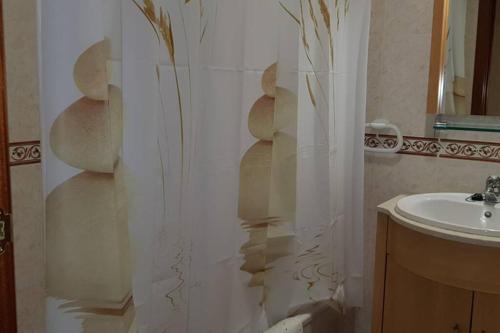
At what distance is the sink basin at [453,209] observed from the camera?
5.08 feet

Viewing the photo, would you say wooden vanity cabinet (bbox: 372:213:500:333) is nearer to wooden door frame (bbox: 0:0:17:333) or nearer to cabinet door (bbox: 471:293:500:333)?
cabinet door (bbox: 471:293:500:333)

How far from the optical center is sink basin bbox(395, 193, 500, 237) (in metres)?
1.55

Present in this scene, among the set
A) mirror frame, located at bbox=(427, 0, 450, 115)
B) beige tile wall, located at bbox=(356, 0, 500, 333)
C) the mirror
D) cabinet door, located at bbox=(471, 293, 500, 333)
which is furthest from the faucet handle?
cabinet door, located at bbox=(471, 293, 500, 333)

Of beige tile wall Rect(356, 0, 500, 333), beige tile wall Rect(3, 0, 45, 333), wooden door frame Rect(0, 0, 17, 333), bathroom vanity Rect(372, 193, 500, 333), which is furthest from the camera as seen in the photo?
beige tile wall Rect(356, 0, 500, 333)

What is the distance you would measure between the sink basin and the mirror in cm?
34

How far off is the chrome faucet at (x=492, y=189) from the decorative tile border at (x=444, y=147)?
0.14 m

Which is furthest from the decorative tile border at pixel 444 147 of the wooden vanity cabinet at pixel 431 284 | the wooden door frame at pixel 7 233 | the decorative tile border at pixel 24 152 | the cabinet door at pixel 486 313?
the wooden door frame at pixel 7 233

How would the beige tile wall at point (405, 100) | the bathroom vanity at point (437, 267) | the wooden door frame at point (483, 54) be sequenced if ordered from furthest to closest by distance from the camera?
the beige tile wall at point (405, 100) < the wooden door frame at point (483, 54) < the bathroom vanity at point (437, 267)

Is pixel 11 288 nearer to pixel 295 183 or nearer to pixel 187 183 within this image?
pixel 187 183

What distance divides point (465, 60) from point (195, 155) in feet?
3.95

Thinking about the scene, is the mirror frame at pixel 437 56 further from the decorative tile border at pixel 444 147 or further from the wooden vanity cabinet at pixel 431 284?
the wooden vanity cabinet at pixel 431 284

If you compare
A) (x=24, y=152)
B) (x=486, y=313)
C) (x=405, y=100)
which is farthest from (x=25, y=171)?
(x=405, y=100)

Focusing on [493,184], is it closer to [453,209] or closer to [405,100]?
[453,209]

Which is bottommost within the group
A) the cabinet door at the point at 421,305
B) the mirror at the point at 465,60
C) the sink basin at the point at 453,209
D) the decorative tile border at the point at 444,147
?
the cabinet door at the point at 421,305
